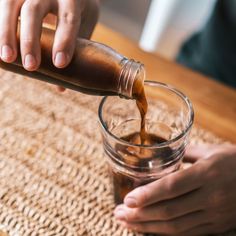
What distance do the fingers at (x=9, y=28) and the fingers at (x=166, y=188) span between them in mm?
244

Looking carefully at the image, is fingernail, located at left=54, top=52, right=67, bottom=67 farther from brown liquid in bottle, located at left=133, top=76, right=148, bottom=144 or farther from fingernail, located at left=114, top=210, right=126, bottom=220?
fingernail, located at left=114, top=210, right=126, bottom=220

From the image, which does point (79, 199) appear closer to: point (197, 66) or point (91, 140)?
point (91, 140)

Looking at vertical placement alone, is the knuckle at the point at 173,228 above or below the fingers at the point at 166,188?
below

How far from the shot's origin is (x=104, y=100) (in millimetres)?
681

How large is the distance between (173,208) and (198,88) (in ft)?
1.11

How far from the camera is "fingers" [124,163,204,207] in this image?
653mm

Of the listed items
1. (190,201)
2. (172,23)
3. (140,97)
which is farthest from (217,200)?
(172,23)

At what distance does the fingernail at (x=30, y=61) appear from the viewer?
0.57 meters

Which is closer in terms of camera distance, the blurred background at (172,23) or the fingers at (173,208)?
the fingers at (173,208)

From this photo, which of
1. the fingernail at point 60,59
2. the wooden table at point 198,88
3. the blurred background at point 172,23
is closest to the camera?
the fingernail at point 60,59

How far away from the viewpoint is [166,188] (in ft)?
2.15

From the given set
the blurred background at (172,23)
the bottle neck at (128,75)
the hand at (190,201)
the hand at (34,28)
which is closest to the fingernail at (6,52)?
the hand at (34,28)

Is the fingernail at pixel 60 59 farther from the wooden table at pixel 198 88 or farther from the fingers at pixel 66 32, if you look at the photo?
the wooden table at pixel 198 88

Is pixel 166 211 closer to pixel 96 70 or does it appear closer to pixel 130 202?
pixel 130 202
